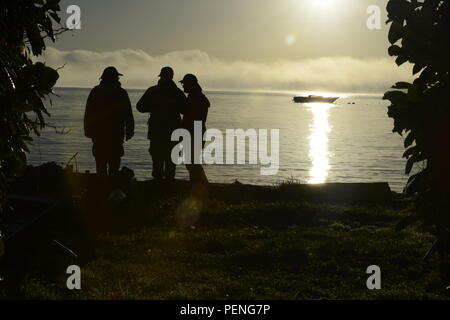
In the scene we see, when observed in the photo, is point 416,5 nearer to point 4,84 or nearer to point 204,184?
point 4,84

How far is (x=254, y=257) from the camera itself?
32.9ft

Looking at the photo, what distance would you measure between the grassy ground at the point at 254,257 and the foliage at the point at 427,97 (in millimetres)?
795

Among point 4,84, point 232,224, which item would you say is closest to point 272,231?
point 232,224

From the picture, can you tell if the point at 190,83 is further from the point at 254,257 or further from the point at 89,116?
the point at 254,257

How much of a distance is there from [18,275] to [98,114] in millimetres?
5603

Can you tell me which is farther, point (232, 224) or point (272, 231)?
point (232, 224)

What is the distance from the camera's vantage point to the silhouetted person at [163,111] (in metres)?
14.5

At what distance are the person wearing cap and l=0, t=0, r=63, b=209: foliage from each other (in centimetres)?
787

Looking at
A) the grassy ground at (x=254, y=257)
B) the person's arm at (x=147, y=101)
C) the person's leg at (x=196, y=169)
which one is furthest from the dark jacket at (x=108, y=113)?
the person's leg at (x=196, y=169)

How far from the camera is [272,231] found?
39.8 ft

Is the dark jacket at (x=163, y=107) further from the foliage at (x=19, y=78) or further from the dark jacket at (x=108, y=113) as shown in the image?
A: the foliage at (x=19, y=78)

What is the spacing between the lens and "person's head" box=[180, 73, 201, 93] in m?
14.5

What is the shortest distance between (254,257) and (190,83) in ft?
18.9

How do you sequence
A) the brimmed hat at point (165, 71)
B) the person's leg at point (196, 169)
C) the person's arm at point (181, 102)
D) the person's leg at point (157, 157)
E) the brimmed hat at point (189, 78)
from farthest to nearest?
the person's leg at point (196, 169) → the person's leg at point (157, 157) → the person's arm at point (181, 102) → the brimmed hat at point (189, 78) → the brimmed hat at point (165, 71)
